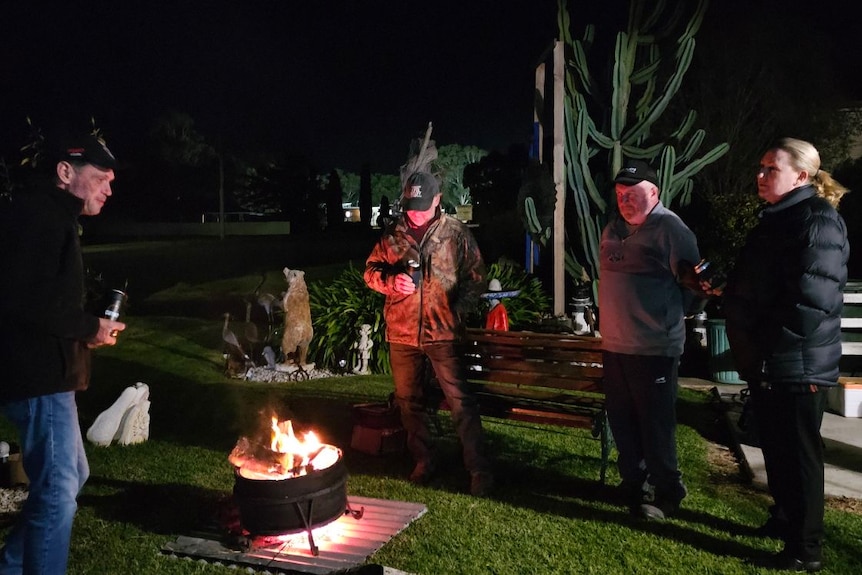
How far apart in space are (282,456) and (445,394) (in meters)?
1.28

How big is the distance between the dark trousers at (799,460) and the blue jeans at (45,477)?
3388 millimetres

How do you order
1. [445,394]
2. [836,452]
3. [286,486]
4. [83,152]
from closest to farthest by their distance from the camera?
1. [83,152]
2. [286,486]
3. [445,394]
4. [836,452]

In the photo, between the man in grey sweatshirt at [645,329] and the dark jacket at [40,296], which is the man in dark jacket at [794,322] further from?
the dark jacket at [40,296]

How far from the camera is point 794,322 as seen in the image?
3621mm

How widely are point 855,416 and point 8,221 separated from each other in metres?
6.71

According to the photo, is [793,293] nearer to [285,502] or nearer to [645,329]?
[645,329]

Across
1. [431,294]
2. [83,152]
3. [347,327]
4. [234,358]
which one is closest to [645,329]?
[431,294]

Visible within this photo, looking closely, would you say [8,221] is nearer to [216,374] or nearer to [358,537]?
[358,537]

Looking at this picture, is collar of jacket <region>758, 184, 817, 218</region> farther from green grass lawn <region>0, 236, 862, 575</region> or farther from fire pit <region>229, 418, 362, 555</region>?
fire pit <region>229, 418, 362, 555</region>

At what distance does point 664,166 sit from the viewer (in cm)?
988

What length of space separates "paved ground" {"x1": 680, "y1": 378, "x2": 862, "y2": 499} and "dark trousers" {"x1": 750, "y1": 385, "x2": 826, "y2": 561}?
4.26 feet

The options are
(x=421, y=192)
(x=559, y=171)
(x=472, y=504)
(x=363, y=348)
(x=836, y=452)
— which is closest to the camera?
(x=472, y=504)

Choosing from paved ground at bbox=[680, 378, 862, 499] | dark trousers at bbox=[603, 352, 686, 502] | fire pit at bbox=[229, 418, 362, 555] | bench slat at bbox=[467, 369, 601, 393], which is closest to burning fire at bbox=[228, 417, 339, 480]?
fire pit at bbox=[229, 418, 362, 555]

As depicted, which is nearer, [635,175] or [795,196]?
[795,196]
